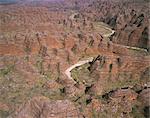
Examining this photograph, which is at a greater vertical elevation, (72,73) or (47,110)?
(47,110)

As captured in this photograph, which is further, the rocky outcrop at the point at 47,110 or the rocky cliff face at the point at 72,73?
the rocky cliff face at the point at 72,73

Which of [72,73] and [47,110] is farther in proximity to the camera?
[72,73]

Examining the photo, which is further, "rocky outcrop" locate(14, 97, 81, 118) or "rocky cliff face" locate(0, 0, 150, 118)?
"rocky cliff face" locate(0, 0, 150, 118)

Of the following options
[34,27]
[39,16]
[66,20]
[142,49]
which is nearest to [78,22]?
[66,20]

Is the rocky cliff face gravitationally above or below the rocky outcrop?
below

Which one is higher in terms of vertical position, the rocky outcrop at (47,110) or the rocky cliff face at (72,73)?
the rocky outcrop at (47,110)

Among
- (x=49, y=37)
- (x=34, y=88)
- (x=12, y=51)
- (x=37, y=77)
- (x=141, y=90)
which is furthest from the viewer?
(x=49, y=37)

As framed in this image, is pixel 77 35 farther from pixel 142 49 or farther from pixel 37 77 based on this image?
pixel 37 77

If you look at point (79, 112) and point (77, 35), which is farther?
point (77, 35)
